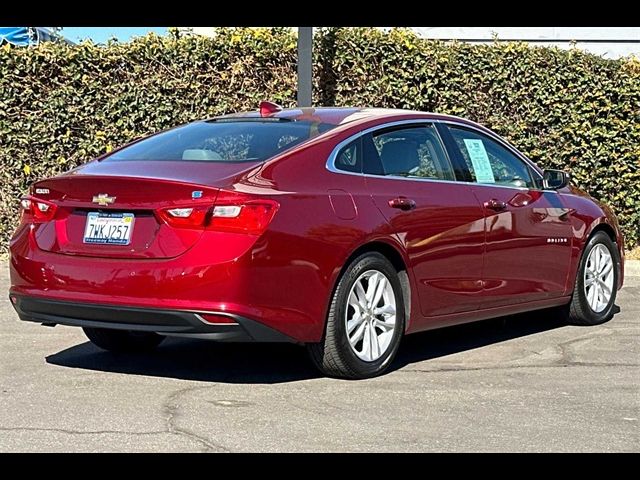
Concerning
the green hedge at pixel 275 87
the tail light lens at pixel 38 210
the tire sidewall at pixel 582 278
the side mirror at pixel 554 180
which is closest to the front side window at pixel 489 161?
the side mirror at pixel 554 180

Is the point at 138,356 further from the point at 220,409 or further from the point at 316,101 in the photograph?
the point at 316,101

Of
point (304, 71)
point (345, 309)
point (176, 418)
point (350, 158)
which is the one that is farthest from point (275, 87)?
point (176, 418)

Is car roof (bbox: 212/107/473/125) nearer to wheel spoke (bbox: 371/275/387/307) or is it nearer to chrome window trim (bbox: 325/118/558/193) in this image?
chrome window trim (bbox: 325/118/558/193)

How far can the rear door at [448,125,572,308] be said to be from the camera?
719 centimetres

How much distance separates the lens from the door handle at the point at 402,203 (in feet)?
20.9

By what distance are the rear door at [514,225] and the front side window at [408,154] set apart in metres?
0.23

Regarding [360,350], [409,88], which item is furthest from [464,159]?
[409,88]

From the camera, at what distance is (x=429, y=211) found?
21.8 feet

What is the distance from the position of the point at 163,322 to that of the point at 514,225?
268cm

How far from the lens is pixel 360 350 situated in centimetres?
623

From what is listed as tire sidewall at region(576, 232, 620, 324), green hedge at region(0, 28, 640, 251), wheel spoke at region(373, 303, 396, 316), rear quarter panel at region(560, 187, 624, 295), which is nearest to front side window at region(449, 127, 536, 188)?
rear quarter panel at region(560, 187, 624, 295)

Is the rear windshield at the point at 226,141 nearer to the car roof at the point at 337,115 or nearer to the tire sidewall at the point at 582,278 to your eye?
the car roof at the point at 337,115

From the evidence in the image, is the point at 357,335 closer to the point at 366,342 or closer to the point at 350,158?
the point at 366,342

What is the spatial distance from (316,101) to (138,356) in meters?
5.32
